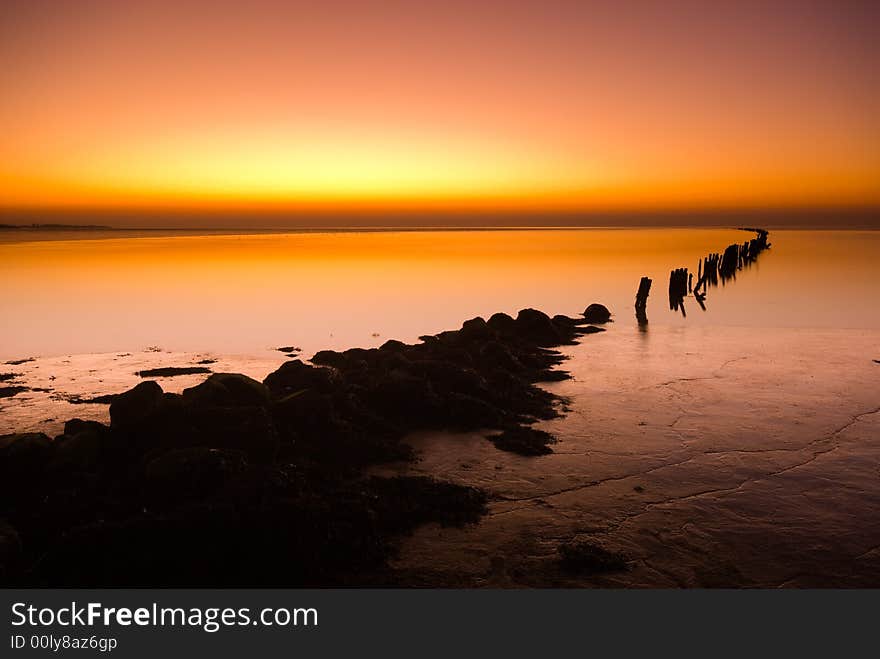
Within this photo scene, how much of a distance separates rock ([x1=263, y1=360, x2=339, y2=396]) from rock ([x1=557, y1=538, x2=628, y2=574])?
18.0ft

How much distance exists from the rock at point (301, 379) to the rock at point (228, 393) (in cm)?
72

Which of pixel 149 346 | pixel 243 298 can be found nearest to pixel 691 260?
pixel 243 298

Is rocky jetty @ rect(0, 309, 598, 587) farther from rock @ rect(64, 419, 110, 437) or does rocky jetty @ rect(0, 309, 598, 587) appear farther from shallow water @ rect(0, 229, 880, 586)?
shallow water @ rect(0, 229, 880, 586)

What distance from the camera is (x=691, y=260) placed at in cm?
6134

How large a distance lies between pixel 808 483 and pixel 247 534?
6.67 meters

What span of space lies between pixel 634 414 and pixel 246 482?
6838mm

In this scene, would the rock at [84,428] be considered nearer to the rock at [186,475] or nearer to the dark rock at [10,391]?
the rock at [186,475]

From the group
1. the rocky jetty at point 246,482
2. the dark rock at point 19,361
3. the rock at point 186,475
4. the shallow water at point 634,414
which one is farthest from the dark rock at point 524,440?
the dark rock at point 19,361

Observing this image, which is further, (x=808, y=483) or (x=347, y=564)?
(x=808, y=483)

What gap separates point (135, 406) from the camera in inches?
343

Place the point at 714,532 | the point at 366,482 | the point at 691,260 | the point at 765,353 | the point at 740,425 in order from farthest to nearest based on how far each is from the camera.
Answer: the point at 691,260
the point at 765,353
the point at 740,425
the point at 366,482
the point at 714,532

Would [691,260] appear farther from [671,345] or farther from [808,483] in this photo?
[808,483]

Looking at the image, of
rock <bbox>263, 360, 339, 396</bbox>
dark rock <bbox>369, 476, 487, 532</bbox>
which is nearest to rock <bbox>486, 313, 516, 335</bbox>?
rock <bbox>263, 360, 339, 396</bbox>

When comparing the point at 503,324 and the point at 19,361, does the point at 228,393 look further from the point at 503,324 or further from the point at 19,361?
the point at 503,324
